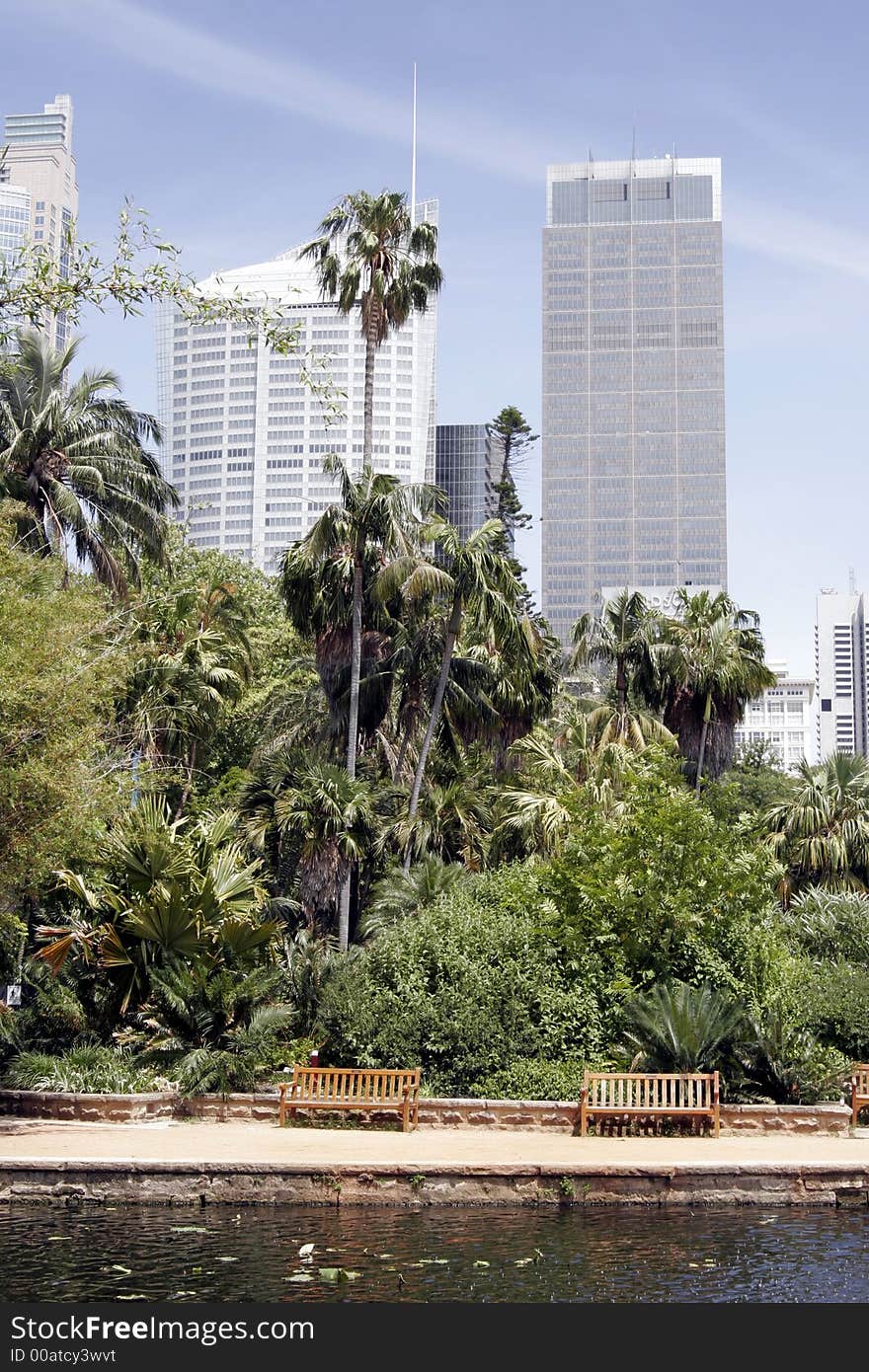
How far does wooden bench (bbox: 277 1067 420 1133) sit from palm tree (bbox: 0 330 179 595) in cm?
1495

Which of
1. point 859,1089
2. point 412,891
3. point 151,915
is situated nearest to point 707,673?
point 412,891

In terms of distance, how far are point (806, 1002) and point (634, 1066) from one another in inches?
110

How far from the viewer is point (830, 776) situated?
3472cm

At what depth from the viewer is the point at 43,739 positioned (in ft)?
57.1

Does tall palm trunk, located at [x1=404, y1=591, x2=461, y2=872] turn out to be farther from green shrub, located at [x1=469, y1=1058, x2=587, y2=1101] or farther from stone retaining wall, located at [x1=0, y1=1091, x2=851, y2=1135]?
stone retaining wall, located at [x1=0, y1=1091, x2=851, y2=1135]

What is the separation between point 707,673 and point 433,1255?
2651 cm

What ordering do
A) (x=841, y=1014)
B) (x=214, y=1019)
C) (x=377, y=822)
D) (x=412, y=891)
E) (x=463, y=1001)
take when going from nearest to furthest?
(x=463, y=1001)
(x=214, y=1019)
(x=841, y=1014)
(x=412, y=891)
(x=377, y=822)

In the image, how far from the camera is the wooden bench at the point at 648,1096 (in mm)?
16531

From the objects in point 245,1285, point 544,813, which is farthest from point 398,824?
point 245,1285

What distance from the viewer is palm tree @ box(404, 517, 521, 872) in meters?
30.8

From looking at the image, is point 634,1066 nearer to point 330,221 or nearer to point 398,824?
point 398,824

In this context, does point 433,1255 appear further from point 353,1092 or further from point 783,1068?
point 783,1068

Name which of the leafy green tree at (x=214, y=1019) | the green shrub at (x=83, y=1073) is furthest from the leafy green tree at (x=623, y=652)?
the green shrub at (x=83, y=1073)

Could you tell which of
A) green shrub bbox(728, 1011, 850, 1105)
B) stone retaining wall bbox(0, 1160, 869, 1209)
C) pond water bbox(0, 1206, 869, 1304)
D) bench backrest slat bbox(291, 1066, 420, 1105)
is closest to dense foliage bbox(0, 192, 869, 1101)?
green shrub bbox(728, 1011, 850, 1105)
